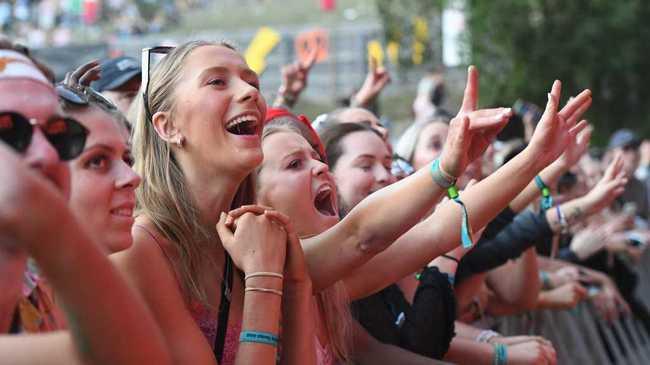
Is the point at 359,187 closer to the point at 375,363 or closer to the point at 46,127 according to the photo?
the point at 375,363

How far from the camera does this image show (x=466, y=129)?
10.4 feet

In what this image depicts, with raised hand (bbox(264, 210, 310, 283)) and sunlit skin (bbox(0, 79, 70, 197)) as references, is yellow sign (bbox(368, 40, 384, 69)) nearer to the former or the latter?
raised hand (bbox(264, 210, 310, 283))

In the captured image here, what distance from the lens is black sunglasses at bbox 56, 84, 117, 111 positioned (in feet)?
8.13

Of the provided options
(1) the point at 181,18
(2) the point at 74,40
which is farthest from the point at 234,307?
(1) the point at 181,18

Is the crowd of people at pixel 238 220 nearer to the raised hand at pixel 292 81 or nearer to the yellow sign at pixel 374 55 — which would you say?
the raised hand at pixel 292 81

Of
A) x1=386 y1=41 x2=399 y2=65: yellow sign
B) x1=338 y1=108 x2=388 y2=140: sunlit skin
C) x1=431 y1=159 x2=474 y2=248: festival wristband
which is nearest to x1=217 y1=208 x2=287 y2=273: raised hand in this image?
x1=431 y1=159 x2=474 y2=248: festival wristband

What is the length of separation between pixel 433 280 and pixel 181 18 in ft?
130

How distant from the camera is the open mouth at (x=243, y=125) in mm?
3168

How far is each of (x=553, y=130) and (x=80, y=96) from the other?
1.50m

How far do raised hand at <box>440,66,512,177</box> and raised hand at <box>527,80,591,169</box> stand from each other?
0.62 ft

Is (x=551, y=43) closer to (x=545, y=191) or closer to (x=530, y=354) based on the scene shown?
(x=545, y=191)

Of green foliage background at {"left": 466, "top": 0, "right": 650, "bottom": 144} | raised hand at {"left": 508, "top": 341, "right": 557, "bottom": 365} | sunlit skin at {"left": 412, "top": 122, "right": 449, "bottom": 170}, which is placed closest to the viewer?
raised hand at {"left": 508, "top": 341, "right": 557, "bottom": 365}

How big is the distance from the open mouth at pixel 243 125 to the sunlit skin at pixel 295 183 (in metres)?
0.40

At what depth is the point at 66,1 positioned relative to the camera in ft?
131
